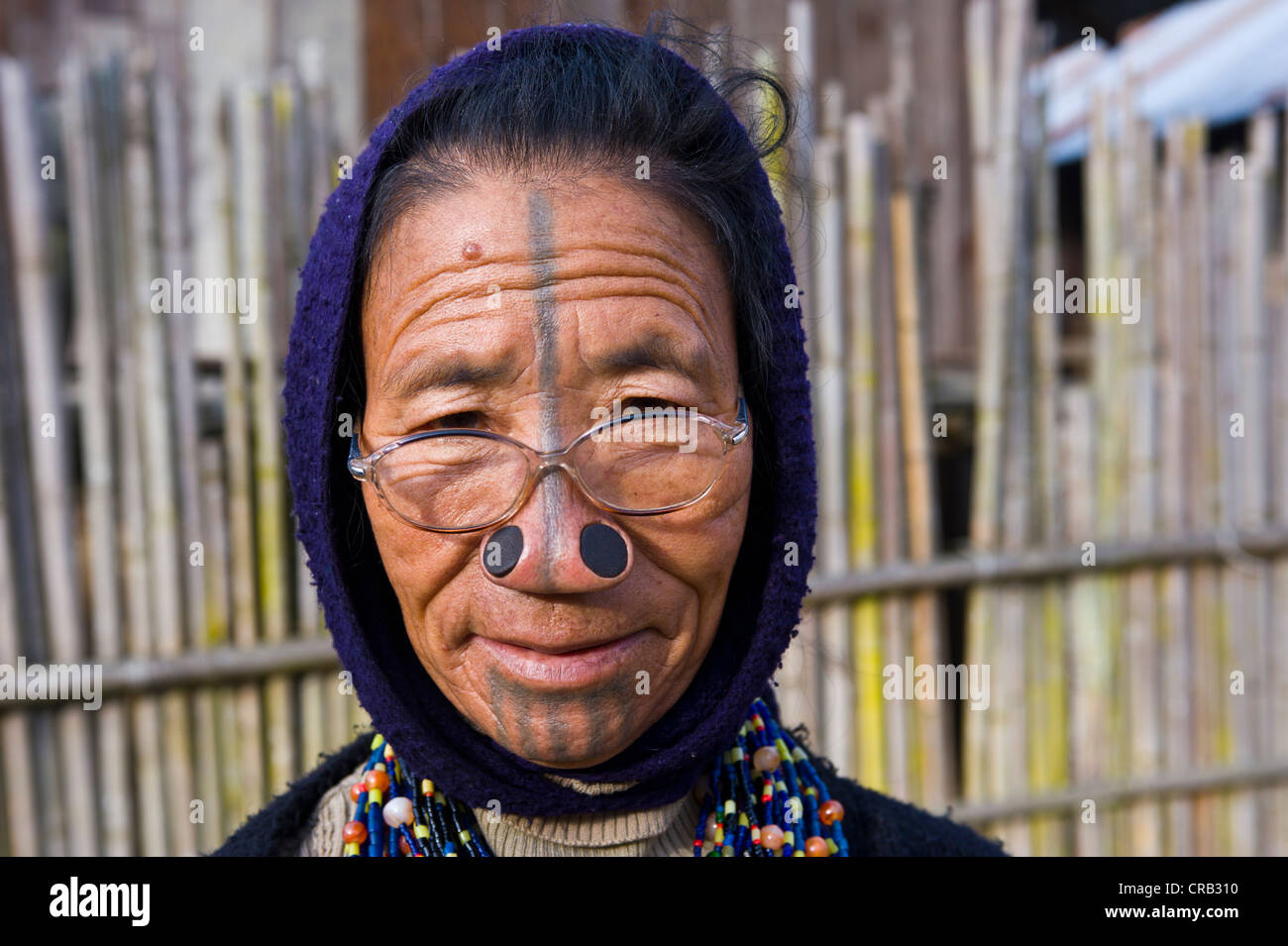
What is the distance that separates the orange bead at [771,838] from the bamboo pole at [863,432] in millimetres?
2182

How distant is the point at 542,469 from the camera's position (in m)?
1.18

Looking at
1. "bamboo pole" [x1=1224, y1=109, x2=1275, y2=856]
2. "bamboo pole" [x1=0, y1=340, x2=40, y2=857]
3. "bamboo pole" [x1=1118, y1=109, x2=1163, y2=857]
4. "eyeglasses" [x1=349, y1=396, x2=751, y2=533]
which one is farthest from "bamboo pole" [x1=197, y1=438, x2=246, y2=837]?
"bamboo pole" [x1=1224, y1=109, x2=1275, y2=856]

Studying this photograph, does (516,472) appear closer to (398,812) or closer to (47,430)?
(398,812)

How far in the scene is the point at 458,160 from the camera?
1262 mm

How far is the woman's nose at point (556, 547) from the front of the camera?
115 centimetres

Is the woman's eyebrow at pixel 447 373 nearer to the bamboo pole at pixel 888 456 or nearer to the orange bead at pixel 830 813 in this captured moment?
the orange bead at pixel 830 813

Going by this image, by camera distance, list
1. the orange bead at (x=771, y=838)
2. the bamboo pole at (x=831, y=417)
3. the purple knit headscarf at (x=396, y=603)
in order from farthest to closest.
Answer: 1. the bamboo pole at (x=831, y=417)
2. the orange bead at (x=771, y=838)
3. the purple knit headscarf at (x=396, y=603)

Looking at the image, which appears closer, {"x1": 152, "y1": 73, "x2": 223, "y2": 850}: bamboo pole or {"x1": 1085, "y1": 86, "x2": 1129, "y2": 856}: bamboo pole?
{"x1": 152, "y1": 73, "x2": 223, "y2": 850}: bamboo pole

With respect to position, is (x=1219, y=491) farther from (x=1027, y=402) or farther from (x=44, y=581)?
(x=44, y=581)

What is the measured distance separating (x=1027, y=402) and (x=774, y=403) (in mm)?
2582

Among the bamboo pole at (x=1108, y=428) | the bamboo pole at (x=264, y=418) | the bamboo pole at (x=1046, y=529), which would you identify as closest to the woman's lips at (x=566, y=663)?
the bamboo pole at (x=264, y=418)

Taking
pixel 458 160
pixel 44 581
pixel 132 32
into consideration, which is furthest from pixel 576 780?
pixel 132 32

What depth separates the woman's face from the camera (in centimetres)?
118

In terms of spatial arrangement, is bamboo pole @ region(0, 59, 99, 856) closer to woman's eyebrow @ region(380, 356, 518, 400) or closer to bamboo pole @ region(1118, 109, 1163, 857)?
woman's eyebrow @ region(380, 356, 518, 400)
